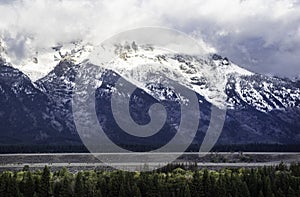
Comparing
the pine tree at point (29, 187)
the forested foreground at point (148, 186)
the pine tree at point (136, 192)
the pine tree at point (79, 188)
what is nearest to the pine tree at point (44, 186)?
the forested foreground at point (148, 186)

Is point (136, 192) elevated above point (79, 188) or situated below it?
below

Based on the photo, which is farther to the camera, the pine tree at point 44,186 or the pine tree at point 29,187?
the pine tree at point 29,187

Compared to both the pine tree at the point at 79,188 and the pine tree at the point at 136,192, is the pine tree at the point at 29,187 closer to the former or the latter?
the pine tree at the point at 79,188

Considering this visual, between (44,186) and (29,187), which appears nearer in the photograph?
(44,186)

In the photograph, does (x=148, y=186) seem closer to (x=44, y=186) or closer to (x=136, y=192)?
(x=136, y=192)

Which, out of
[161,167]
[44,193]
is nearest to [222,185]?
[44,193]

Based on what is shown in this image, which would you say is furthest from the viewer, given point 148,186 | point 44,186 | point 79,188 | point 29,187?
point 148,186

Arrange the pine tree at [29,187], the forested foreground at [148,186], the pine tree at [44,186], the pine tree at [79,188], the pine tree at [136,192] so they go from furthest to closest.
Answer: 1. the pine tree at [29,187]
2. the pine tree at [44,186]
3. the forested foreground at [148,186]
4. the pine tree at [79,188]
5. the pine tree at [136,192]

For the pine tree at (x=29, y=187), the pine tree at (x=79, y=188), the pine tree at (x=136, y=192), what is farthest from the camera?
the pine tree at (x=29, y=187)

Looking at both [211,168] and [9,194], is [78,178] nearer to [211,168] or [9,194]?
[9,194]

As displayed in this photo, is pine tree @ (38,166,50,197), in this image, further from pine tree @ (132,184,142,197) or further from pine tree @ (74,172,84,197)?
pine tree @ (132,184,142,197)

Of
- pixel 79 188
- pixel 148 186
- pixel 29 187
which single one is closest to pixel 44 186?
pixel 29 187

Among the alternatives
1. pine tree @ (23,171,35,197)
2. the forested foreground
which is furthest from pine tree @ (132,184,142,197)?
pine tree @ (23,171,35,197)

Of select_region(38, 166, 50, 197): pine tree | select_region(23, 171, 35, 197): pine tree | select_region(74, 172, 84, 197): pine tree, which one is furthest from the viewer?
select_region(23, 171, 35, 197): pine tree
